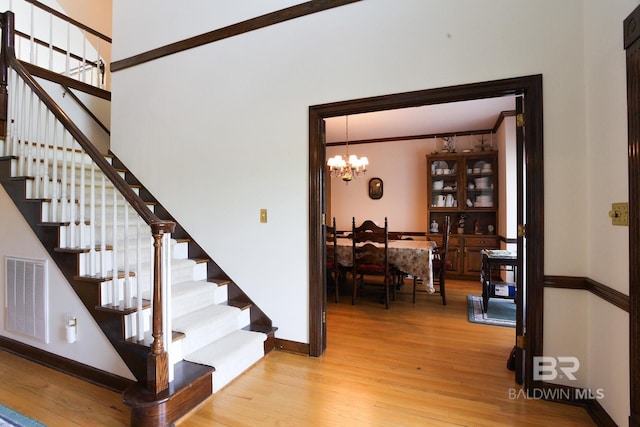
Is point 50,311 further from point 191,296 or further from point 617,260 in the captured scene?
point 617,260

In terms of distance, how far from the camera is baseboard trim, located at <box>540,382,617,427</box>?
1841mm

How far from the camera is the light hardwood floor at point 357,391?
186cm

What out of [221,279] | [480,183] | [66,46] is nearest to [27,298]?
[221,279]

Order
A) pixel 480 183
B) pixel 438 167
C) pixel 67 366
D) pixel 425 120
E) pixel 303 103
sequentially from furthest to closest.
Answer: pixel 438 167
pixel 480 183
pixel 425 120
pixel 303 103
pixel 67 366

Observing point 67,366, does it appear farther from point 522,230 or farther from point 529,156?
point 529,156

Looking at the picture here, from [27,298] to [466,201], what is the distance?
613cm

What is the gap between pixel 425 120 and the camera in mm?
5312

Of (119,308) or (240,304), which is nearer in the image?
(119,308)

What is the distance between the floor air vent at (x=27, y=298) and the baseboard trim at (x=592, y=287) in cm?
365

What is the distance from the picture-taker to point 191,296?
2.66 metres

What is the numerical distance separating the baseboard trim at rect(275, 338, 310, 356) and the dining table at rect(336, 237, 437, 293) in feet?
5.38

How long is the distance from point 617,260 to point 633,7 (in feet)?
4.07

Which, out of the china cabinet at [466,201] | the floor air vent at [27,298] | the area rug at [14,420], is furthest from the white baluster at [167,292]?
the china cabinet at [466,201]

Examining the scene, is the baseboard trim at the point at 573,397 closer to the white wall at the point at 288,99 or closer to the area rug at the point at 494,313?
the white wall at the point at 288,99
